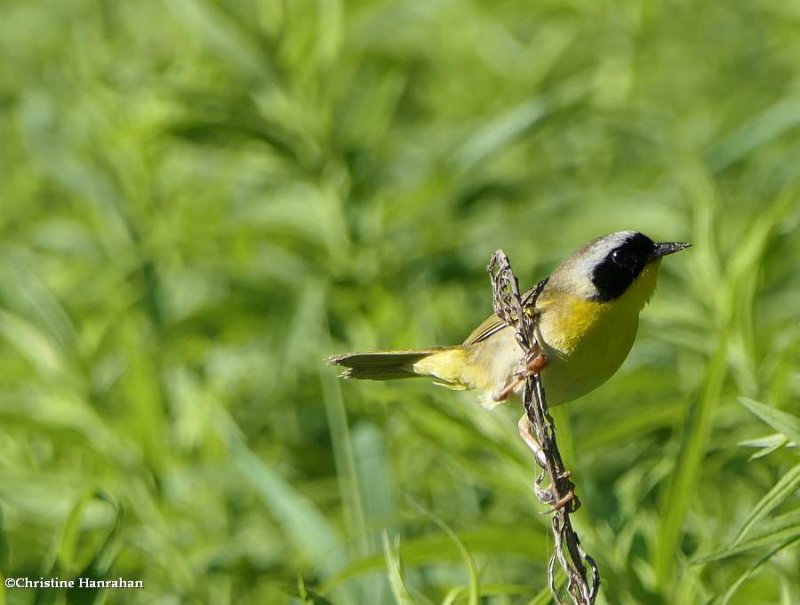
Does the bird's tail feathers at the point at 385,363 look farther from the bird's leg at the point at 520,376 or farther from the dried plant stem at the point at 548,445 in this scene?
the dried plant stem at the point at 548,445

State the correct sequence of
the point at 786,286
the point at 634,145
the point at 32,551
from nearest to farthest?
the point at 32,551, the point at 786,286, the point at 634,145

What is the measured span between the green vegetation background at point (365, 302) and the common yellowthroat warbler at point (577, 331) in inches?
4.6

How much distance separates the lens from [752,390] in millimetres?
3369

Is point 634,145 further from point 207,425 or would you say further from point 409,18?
point 207,425

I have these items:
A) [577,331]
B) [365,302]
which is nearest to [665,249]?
[577,331]

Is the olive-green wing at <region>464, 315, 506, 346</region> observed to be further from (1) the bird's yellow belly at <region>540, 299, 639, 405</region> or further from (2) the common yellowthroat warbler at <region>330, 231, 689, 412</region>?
(1) the bird's yellow belly at <region>540, 299, 639, 405</region>

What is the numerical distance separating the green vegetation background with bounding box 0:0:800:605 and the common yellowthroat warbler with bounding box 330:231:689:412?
0.38 ft

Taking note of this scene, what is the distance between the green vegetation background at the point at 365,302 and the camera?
10.3 ft

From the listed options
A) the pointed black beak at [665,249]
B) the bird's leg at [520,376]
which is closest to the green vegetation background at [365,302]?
the bird's leg at [520,376]

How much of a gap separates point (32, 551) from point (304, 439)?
2.92 feet

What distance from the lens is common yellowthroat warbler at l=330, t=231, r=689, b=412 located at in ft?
9.55

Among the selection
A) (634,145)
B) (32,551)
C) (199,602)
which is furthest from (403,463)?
(634,145)

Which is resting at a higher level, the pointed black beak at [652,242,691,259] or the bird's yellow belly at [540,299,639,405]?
the pointed black beak at [652,242,691,259]

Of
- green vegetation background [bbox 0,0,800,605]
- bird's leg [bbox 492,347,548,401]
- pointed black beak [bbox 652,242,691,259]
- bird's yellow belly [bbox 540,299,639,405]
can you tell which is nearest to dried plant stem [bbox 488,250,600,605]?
bird's leg [bbox 492,347,548,401]
